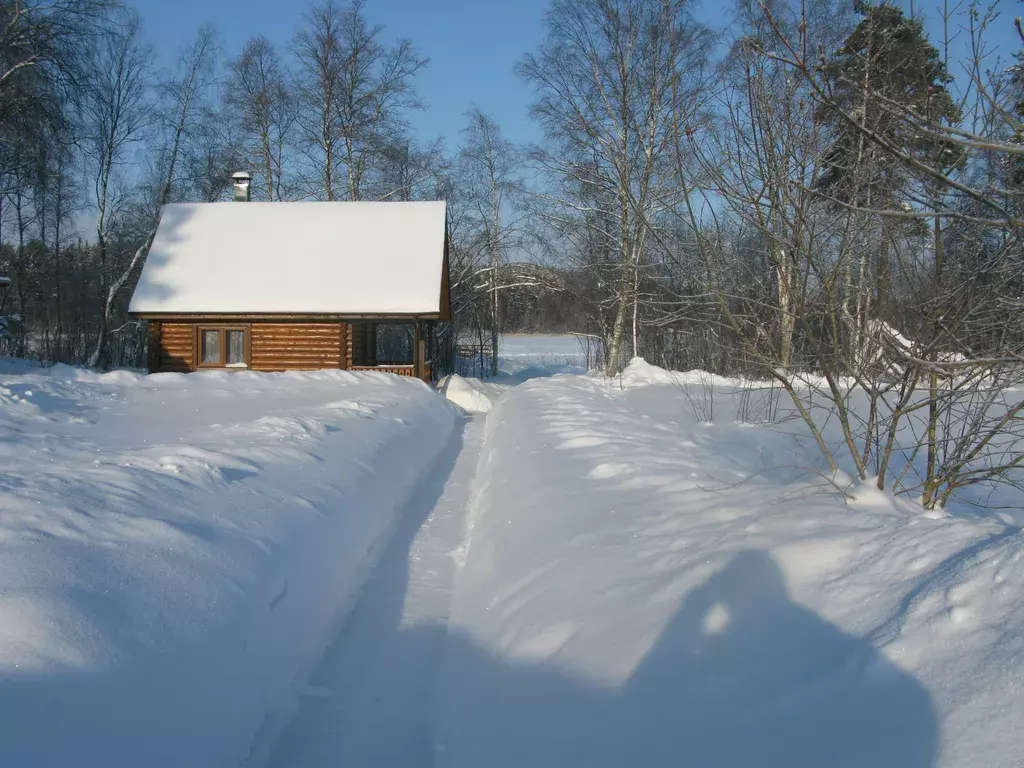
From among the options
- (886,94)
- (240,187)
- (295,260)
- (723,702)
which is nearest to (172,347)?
(295,260)

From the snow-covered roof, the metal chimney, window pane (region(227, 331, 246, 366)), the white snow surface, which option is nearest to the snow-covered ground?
the white snow surface


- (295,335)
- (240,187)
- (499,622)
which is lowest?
(499,622)

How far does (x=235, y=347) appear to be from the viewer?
19.5 meters

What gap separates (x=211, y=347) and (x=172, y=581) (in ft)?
57.0

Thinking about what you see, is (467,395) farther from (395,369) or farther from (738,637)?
(738,637)

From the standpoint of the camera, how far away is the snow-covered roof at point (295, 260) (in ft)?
61.8

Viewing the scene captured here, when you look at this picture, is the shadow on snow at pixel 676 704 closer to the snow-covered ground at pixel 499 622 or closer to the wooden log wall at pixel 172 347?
the snow-covered ground at pixel 499 622

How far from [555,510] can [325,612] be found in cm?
198

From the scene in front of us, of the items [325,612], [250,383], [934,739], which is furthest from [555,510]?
[250,383]

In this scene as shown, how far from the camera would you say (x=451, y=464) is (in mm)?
10195

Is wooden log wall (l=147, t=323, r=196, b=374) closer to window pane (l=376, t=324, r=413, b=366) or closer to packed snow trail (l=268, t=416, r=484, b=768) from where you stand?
window pane (l=376, t=324, r=413, b=366)

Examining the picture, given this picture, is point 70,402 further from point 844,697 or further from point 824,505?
point 844,697

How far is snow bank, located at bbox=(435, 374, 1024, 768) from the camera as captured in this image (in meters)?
2.43

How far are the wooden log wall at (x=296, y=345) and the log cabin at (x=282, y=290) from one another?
0.09 feet
